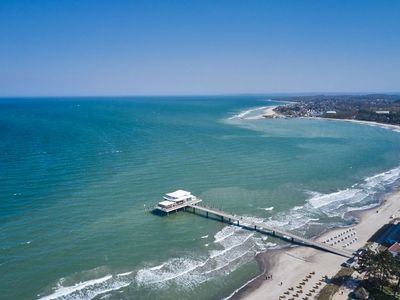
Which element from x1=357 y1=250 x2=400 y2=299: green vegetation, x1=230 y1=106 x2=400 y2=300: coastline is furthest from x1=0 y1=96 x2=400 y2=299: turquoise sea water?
x1=357 y1=250 x2=400 y2=299: green vegetation

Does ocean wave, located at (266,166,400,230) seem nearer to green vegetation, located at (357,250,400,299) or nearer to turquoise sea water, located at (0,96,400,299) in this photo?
turquoise sea water, located at (0,96,400,299)

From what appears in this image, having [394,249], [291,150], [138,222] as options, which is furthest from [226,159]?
[394,249]

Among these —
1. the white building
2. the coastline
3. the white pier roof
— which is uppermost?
the white pier roof

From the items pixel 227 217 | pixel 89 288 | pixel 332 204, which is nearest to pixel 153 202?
pixel 227 217

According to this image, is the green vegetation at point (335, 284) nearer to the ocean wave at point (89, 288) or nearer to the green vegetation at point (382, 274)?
the green vegetation at point (382, 274)

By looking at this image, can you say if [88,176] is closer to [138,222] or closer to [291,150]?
[138,222]
